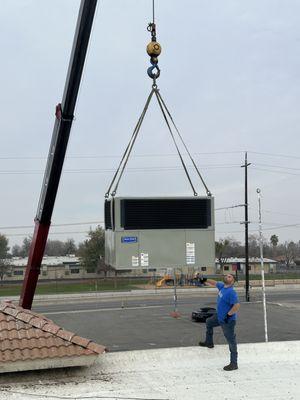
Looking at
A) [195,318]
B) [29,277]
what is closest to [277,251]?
[195,318]

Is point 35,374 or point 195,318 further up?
point 35,374

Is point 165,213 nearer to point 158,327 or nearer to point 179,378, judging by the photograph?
point 179,378

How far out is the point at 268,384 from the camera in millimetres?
6555

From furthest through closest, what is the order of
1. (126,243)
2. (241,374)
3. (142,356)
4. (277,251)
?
(277,251) < (126,243) < (142,356) < (241,374)

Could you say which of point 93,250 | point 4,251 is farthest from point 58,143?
point 4,251

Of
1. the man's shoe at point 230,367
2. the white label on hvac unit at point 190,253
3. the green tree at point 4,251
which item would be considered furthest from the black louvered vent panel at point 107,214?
the green tree at point 4,251

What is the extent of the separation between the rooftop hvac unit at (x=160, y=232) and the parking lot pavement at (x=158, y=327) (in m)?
5.27

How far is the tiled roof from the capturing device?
662 centimetres

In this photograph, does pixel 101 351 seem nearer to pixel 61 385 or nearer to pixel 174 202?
pixel 61 385

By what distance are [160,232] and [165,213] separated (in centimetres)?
36

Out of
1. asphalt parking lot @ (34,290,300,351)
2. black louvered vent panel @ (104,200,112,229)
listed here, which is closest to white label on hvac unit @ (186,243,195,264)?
black louvered vent panel @ (104,200,112,229)

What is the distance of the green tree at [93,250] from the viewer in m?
69.6

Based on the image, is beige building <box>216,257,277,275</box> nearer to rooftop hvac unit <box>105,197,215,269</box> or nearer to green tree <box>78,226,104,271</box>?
green tree <box>78,226,104,271</box>

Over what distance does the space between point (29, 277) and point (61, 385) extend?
3.70 metres
